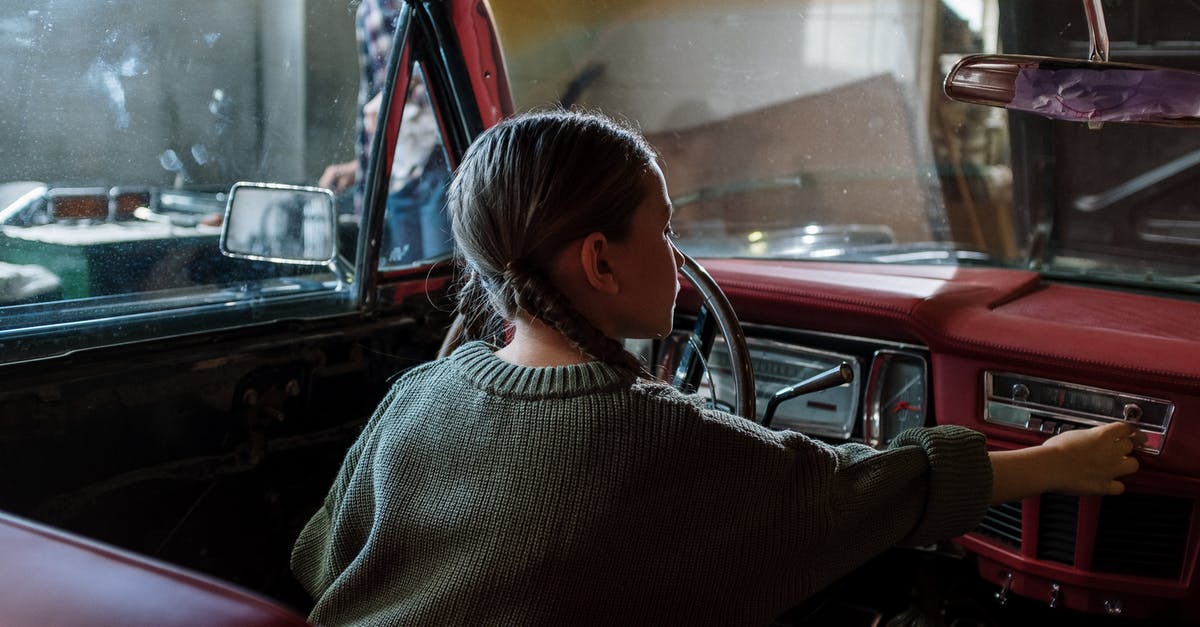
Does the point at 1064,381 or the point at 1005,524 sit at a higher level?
the point at 1064,381

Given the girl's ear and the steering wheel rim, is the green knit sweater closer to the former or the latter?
the girl's ear

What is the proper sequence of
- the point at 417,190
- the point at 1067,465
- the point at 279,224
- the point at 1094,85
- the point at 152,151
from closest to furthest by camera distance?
the point at 1067,465 < the point at 1094,85 < the point at 152,151 < the point at 279,224 < the point at 417,190

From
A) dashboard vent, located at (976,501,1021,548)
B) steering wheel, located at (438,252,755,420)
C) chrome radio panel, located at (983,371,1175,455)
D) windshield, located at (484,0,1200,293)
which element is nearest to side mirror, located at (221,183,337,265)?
steering wheel, located at (438,252,755,420)

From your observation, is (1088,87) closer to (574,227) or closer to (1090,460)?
(1090,460)

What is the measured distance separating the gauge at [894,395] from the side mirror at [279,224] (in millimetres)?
1254

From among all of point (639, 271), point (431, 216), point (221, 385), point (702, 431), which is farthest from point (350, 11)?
point (702, 431)

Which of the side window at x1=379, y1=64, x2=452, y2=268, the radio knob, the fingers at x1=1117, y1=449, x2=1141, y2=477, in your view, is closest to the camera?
the fingers at x1=1117, y1=449, x2=1141, y2=477

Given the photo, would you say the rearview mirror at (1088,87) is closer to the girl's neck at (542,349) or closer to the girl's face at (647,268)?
the girl's face at (647,268)

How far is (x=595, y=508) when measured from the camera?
1.17 metres

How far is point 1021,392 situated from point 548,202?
1232 millimetres

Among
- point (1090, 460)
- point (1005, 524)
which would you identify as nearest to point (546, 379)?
point (1090, 460)

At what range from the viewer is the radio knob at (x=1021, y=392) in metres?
2.07


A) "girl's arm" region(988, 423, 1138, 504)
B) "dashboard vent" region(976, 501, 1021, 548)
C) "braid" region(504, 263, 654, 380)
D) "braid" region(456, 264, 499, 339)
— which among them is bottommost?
"dashboard vent" region(976, 501, 1021, 548)

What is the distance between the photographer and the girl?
1.18 meters
